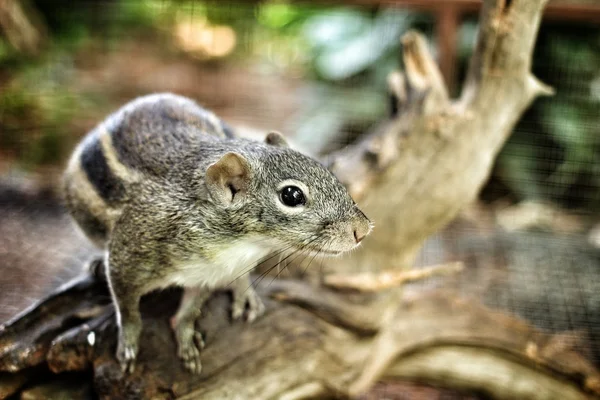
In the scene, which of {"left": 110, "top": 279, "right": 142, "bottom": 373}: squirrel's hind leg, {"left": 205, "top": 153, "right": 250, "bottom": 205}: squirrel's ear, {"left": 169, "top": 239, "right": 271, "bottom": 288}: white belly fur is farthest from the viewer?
{"left": 110, "top": 279, "right": 142, "bottom": 373}: squirrel's hind leg

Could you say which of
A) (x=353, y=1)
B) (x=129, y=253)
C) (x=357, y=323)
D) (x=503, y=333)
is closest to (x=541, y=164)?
(x=353, y=1)

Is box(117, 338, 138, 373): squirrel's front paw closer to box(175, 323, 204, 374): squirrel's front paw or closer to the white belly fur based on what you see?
box(175, 323, 204, 374): squirrel's front paw

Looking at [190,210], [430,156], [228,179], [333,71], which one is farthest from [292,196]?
[333,71]

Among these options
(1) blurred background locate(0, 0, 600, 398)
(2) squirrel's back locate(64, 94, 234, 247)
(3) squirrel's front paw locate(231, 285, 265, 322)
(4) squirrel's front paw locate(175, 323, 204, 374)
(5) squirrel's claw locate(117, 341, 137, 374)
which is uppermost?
(1) blurred background locate(0, 0, 600, 398)

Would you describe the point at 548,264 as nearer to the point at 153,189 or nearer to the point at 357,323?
the point at 357,323

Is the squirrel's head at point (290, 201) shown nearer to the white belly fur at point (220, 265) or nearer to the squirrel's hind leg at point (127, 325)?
the white belly fur at point (220, 265)

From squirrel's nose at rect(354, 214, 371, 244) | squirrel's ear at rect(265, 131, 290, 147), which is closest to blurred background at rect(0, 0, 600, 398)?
squirrel's ear at rect(265, 131, 290, 147)

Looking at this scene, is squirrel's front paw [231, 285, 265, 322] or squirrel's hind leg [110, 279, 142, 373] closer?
squirrel's hind leg [110, 279, 142, 373]
